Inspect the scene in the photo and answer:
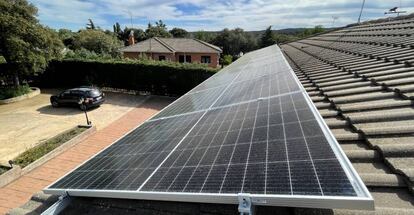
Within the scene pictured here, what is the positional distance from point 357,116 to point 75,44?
74751 mm

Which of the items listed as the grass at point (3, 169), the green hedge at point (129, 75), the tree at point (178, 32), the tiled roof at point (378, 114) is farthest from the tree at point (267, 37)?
the tiled roof at point (378, 114)

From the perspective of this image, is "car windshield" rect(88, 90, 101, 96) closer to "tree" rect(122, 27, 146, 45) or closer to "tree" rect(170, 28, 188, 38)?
"tree" rect(122, 27, 146, 45)

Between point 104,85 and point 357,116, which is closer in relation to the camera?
point 357,116

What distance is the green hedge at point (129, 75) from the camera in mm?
26953

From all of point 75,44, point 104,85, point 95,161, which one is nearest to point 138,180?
point 95,161

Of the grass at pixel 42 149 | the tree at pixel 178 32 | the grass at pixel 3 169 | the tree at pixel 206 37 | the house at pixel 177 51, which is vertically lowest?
the grass at pixel 42 149

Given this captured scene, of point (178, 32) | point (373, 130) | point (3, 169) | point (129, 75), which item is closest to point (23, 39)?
point (129, 75)

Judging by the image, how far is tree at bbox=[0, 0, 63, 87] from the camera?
25.2m

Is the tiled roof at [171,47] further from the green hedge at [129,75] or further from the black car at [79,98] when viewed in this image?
the black car at [79,98]

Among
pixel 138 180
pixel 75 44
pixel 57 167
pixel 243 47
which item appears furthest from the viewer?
pixel 243 47

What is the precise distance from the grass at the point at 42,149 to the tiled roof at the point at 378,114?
13472 millimetres

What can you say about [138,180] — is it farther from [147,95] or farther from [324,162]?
[147,95]

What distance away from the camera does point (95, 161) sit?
471 cm

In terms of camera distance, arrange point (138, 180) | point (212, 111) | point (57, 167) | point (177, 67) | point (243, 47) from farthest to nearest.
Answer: point (243, 47)
point (177, 67)
point (57, 167)
point (212, 111)
point (138, 180)
